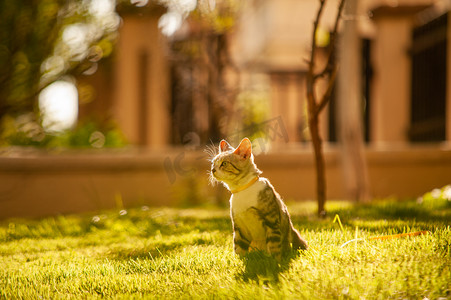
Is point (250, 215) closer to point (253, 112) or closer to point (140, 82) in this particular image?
point (253, 112)

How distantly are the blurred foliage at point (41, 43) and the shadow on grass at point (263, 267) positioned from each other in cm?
520

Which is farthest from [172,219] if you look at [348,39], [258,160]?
[348,39]

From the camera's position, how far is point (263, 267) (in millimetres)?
2258

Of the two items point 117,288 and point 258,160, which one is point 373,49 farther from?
point 117,288

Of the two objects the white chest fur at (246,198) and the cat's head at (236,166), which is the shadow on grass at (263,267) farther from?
the cat's head at (236,166)

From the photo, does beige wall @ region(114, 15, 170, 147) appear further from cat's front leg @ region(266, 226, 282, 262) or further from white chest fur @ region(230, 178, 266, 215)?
cat's front leg @ region(266, 226, 282, 262)

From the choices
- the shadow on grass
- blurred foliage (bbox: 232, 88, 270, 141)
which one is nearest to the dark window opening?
blurred foliage (bbox: 232, 88, 270, 141)

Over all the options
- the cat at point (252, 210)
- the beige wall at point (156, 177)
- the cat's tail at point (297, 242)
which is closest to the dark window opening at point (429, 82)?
the beige wall at point (156, 177)

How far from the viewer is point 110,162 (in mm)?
6082

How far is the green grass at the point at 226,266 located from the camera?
77.6 inches

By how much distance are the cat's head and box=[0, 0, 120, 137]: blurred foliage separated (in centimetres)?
488

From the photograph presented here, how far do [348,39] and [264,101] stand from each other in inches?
159

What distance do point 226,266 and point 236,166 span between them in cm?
57

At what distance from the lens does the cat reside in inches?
94.3
